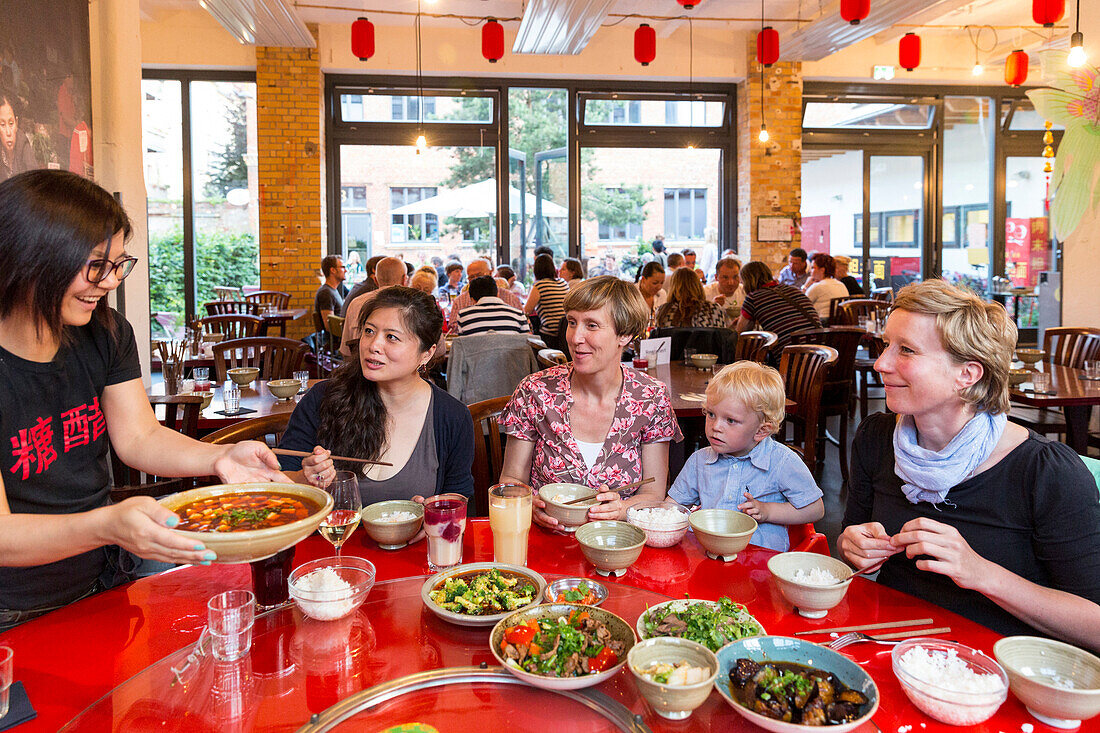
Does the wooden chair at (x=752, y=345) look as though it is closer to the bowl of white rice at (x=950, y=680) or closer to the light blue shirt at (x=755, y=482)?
the light blue shirt at (x=755, y=482)

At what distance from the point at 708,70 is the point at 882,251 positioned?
138 inches

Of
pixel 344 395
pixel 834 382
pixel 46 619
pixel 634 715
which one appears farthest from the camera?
pixel 834 382

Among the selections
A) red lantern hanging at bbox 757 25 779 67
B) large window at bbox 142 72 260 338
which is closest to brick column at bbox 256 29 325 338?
large window at bbox 142 72 260 338

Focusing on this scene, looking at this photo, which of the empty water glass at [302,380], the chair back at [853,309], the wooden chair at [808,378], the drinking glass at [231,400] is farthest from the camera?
the chair back at [853,309]

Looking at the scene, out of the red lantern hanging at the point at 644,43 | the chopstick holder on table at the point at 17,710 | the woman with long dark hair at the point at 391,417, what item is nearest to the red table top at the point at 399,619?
the chopstick holder on table at the point at 17,710

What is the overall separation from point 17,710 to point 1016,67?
8.89 meters

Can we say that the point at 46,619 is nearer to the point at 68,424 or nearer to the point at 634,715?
the point at 68,424

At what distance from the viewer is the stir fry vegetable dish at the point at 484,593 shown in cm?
137

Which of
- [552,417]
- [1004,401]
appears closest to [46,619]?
[552,417]

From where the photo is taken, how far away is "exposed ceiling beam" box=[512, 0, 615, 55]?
7.21 meters

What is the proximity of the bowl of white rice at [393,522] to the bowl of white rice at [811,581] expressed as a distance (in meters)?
0.76

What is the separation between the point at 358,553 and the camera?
1.75 meters

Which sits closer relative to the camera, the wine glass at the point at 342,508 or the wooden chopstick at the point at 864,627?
the wooden chopstick at the point at 864,627

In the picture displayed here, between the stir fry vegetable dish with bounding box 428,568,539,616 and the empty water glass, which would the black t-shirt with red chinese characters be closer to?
the stir fry vegetable dish with bounding box 428,568,539,616
